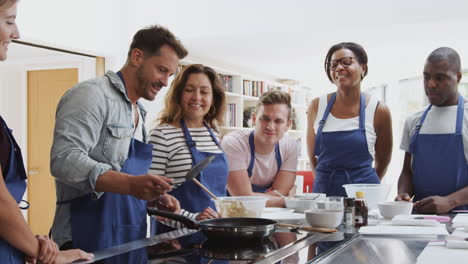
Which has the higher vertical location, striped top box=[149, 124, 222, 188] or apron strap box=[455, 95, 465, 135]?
apron strap box=[455, 95, 465, 135]

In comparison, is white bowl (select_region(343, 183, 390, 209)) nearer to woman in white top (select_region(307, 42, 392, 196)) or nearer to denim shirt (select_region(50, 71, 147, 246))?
woman in white top (select_region(307, 42, 392, 196))

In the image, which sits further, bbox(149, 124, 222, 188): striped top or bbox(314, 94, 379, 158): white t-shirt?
bbox(314, 94, 379, 158): white t-shirt

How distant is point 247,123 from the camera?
7309mm

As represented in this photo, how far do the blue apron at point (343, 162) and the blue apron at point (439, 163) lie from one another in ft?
0.80

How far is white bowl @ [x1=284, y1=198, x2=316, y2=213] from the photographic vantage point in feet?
6.85

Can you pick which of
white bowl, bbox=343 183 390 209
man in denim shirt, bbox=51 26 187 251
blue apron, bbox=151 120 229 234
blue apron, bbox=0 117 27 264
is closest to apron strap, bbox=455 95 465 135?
white bowl, bbox=343 183 390 209

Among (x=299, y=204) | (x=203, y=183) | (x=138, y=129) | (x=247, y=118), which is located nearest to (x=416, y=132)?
(x=299, y=204)

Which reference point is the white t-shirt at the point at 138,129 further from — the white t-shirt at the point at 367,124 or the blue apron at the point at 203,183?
the white t-shirt at the point at 367,124

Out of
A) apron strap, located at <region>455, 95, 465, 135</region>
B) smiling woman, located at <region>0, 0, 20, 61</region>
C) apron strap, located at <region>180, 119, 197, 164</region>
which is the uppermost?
smiling woman, located at <region>0, 0, 20, 61</region>

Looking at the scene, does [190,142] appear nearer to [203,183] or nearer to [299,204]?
[203,183]

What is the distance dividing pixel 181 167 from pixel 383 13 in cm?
331

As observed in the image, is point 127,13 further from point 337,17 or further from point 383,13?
point 383,13

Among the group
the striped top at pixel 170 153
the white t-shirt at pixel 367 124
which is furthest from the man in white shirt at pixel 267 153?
the striped top at pixel 170 153

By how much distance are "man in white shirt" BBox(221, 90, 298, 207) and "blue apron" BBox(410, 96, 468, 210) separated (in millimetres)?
631
